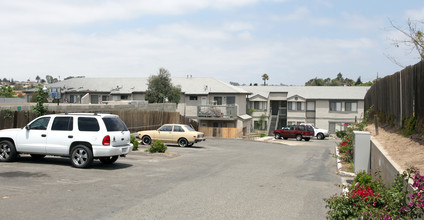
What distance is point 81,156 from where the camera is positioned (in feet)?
45.7

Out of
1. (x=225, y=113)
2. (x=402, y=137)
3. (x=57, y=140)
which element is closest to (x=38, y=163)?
(x=57, y=140)

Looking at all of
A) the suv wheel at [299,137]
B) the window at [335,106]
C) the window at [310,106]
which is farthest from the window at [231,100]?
the window at [335,106]

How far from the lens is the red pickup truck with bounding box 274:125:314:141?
47.2 metres

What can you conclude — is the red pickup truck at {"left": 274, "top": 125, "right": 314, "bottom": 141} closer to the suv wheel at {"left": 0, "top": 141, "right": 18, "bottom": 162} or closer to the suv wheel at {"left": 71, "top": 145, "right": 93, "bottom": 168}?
the suv wheel at {"left": 71, "top": 145, "right": 93, "bottom": 168}

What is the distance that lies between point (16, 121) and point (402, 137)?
20378 mm

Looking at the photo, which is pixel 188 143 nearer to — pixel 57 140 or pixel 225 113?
pixel 57 140

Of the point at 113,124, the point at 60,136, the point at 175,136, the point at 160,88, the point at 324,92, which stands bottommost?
the point at 175,136

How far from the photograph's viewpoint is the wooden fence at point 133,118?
74.8 feet

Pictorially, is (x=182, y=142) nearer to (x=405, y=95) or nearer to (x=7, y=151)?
(x=7, y=151)

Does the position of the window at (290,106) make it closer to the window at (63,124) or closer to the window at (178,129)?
the window at (178,129)

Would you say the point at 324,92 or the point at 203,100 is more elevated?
the point at 324,92

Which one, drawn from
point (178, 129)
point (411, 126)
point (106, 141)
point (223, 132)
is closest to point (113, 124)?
point (106, 141)

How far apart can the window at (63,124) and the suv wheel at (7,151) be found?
1788 millimetres

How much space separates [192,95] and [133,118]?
25.1 m
